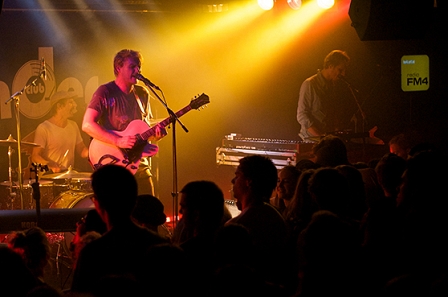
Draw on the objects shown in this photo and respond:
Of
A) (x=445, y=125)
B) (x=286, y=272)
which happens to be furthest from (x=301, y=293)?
(x=445, y=125)

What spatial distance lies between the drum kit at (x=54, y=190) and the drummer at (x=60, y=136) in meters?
0.76

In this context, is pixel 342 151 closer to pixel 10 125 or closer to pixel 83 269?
pixel 83 269

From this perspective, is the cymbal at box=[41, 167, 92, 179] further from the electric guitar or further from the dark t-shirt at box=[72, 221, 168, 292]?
the dark t-shirt at box=[72, 221, 168, 292]

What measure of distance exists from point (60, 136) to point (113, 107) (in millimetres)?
2635

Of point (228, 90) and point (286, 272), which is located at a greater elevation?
point (228, 90)

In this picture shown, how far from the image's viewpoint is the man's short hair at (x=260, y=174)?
429cm

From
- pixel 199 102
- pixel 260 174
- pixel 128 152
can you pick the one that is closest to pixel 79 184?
pixel 128 152

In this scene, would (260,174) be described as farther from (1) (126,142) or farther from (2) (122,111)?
(2) (122,111)

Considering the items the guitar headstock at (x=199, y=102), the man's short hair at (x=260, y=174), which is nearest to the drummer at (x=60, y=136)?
the guitar headstock at (x=199, y=102)

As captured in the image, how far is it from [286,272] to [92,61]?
815 cm

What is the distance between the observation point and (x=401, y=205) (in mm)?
4152

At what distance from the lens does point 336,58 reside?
9.90 metres

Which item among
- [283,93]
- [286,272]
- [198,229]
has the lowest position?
[286,272]

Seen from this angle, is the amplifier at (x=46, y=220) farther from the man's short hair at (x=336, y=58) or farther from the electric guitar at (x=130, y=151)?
the man's short hair at (x=336, y=58)
